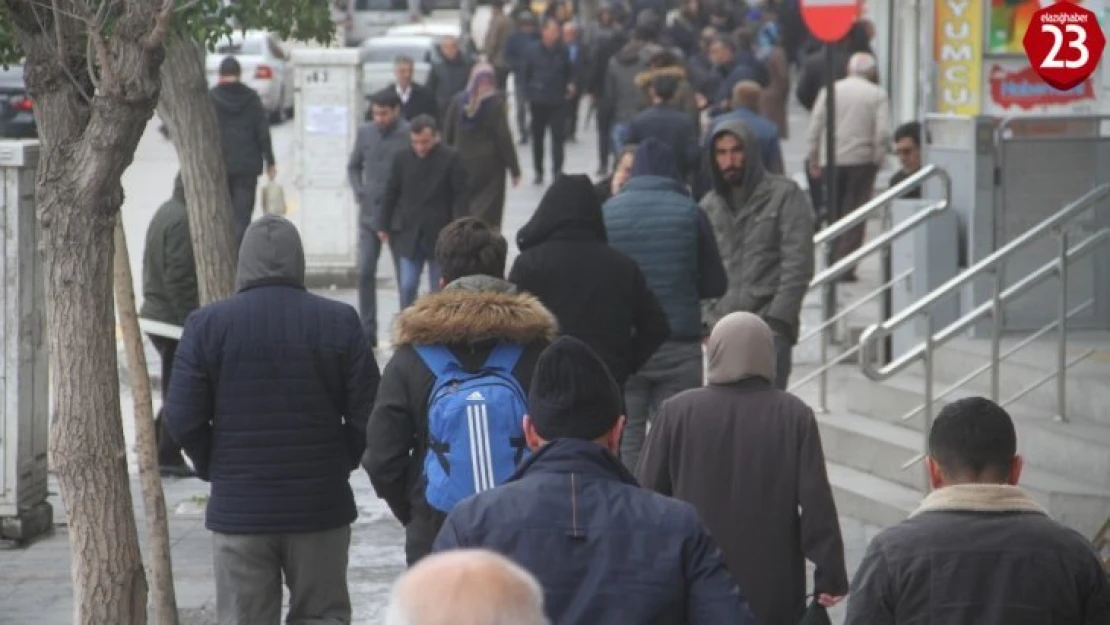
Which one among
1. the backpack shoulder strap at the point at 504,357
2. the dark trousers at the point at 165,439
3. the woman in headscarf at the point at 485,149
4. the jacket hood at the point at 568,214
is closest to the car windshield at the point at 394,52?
the woman in headscarf at the point at 485,149

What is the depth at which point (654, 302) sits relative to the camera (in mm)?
8594

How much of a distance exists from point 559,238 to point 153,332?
3697mm

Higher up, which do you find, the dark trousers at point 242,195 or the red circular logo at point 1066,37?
the red circular logo at point 1066,37

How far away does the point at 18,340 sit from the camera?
33.3ft

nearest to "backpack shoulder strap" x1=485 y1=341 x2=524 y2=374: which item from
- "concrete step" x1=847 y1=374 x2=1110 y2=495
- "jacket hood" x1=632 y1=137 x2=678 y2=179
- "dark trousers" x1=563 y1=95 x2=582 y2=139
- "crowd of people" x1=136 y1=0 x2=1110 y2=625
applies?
"crowd of people" x1=136 y1=0 x2=1110 y2=625

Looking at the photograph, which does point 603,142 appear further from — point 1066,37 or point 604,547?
point 604,547

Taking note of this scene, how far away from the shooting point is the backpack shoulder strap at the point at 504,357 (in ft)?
21.2

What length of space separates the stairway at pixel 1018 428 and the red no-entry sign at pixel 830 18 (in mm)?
3585

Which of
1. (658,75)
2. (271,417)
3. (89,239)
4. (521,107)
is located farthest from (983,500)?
(521,107)

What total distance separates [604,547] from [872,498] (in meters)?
6.13

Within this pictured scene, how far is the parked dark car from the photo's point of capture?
1043 inches

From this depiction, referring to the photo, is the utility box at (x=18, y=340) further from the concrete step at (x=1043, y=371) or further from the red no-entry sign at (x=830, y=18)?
the red no-entry sign at (x=830, y=18)

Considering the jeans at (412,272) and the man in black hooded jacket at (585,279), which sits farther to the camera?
the jeans at (412,272)

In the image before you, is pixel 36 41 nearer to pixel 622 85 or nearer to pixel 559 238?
pixel 559 238
